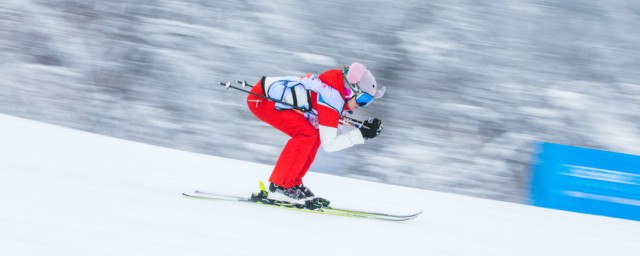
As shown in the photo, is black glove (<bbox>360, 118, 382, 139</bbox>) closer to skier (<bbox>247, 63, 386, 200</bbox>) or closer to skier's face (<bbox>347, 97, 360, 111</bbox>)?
skier (<bbox>247, 63, 386, 200</bbox>)

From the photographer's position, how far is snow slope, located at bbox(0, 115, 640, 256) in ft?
10.6

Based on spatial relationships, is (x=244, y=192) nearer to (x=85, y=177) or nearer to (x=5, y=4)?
(x=85, y=177)

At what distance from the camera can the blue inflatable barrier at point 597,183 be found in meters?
5.91

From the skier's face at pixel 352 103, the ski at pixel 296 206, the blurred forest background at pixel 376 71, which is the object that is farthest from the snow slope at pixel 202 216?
the blurred forest background at pixel 376 71

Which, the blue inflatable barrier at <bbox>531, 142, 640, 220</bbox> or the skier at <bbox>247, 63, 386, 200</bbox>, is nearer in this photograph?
the skier at <bbox>247, 63, 386, 200</bbox>

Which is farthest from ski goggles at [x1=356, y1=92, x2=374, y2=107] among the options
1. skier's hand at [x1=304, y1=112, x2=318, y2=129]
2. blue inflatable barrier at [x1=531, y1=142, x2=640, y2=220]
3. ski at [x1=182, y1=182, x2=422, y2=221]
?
blue inflatable barrier at [x1=531, y1=142, x2=640, y2=220]

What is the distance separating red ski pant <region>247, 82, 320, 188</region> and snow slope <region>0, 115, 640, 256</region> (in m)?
0.25

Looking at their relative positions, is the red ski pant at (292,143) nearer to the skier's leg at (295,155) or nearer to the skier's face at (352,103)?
the skier's leg at (295,155)

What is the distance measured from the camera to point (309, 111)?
438cm

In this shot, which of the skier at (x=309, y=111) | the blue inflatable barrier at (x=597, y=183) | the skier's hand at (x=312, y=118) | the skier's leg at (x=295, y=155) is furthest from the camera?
the blue inflatable barrier at (x=597, y=183)

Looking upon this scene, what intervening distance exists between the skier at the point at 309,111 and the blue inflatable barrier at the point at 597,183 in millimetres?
2471

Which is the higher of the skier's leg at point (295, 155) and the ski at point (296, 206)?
the skier's leg at point (295, 155)

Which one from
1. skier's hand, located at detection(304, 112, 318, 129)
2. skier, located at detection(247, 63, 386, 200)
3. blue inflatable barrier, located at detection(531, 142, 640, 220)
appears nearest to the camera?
skier, located at detection(247, 63, 386, 200)

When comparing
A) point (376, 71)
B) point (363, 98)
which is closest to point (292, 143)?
point (363, 98)
